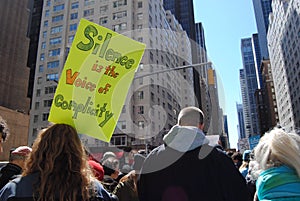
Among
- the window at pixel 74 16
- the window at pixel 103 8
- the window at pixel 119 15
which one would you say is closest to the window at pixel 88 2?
the window at pixel 103 8

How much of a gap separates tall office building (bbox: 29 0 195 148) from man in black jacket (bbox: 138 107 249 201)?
119 feet

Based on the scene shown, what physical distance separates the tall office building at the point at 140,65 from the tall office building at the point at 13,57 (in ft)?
33.7

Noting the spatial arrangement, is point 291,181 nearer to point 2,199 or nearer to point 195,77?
point 2,199

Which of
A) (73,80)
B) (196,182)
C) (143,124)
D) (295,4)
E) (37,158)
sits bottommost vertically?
(196,182)

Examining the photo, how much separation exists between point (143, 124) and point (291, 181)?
135ft

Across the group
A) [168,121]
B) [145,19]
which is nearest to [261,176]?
[145,19]

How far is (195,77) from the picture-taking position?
309 ft

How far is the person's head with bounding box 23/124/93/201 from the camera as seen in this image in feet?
5.74

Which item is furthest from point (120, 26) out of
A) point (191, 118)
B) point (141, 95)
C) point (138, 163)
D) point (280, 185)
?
point (280, 185)

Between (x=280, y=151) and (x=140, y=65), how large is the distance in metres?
39.4

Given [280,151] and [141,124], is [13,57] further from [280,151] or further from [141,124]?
[280,151]

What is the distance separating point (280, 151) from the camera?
2.32 meters

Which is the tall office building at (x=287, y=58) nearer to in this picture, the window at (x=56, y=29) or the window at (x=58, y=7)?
the window at (x=56, y=29)

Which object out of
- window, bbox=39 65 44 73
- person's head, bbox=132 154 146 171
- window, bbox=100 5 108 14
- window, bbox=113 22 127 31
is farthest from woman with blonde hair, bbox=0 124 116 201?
window, bbox=39 65 44 73
